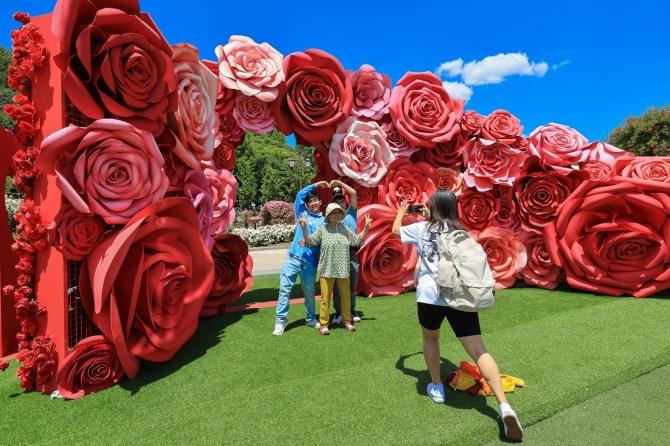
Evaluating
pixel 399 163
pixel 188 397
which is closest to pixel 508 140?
pixel 399 163

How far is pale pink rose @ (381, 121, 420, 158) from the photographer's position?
6191 mm

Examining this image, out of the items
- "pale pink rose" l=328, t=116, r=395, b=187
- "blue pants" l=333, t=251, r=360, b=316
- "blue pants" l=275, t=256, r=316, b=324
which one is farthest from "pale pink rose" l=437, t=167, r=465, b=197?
"blue pants" l=275, t=256, r=316, b=324

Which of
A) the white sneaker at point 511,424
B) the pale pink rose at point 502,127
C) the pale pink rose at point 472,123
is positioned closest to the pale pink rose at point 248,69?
the pale pink rose at point 472,123

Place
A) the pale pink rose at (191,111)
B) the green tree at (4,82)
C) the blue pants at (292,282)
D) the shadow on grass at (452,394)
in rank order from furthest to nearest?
the green tree at (4,82) < the blue pants at (292,282) < the pale pink rose at (191,111) < the shadow on grass at (452,394)

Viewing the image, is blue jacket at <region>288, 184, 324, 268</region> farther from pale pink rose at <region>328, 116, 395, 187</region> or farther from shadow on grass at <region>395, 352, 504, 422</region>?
shadow on grass at <region>395, 352, 504, 422</region>

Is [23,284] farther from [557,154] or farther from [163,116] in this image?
[557,154]

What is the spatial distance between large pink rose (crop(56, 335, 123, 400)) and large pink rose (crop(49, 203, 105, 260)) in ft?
2.28

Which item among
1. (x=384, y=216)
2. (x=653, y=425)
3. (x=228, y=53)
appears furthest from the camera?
(x=384, y=216)

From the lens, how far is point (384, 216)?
578 centimetres

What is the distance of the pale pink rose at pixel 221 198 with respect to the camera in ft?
16.1

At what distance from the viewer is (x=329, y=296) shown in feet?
14.1

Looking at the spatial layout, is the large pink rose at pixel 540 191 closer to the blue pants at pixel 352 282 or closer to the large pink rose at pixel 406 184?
the large pink rose at pixel 406 184

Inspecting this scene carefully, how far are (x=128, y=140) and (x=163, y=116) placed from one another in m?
0.59

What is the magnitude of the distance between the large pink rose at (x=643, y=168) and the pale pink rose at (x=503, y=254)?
1.74 metres
